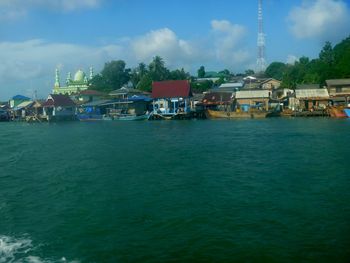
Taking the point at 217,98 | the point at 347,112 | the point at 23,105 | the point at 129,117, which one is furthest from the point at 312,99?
the point at 23,105

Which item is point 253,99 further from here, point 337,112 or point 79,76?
point 79,76

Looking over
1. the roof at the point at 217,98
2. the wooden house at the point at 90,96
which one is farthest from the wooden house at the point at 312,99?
the wooden house at the point at 90,96

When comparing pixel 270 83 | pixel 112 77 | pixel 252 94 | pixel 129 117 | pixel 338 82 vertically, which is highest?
pixel 112 77

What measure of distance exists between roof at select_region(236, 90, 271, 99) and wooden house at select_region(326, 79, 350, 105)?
7.62m

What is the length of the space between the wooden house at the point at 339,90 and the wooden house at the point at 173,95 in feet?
56.2

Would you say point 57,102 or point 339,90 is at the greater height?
point 339,90

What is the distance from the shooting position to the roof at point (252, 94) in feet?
181

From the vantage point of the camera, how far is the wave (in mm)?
7716

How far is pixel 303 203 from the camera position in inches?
431

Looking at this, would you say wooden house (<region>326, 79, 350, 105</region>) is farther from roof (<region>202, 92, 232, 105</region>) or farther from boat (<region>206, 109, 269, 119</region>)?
roof (<region>202, 92, 232, 105</region>)

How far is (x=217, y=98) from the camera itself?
189 ft

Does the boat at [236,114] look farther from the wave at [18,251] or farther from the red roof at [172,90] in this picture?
the wave at [18,251]

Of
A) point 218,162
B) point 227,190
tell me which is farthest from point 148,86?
point 227,190

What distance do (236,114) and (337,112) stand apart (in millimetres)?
11591
